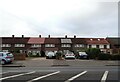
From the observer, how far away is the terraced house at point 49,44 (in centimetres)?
9844

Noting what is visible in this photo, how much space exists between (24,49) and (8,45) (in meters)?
6.06

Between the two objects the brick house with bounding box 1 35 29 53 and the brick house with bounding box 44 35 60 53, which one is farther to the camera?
the brick house with bounding box 1 35 29 53

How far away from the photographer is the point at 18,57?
44719 mm

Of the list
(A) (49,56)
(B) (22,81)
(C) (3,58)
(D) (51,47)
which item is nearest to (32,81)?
(B) (22,81)

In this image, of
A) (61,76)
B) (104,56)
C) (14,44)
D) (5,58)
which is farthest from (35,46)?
(61,76)

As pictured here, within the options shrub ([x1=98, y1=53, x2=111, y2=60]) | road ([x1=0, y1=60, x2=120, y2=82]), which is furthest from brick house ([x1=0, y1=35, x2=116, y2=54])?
road ([x1=0, y1=60, x2=120, y2=82])

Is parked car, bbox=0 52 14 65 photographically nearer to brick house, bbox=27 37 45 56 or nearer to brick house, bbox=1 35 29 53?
brick house, bbox=27 37 45 56

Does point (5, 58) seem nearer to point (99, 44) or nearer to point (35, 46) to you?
point (35, 46)

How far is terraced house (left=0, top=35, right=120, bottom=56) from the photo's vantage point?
9844 centimetres

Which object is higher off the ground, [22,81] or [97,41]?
[97,41]

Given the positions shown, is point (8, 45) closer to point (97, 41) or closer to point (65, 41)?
point (65, 41)

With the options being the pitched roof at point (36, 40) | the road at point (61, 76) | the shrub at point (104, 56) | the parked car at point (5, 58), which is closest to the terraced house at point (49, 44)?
the pitched roof at point (36, 40)

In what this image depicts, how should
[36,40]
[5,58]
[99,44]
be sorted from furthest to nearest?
[99,44] < [36,40] < [5,58]

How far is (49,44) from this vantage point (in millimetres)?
98438
